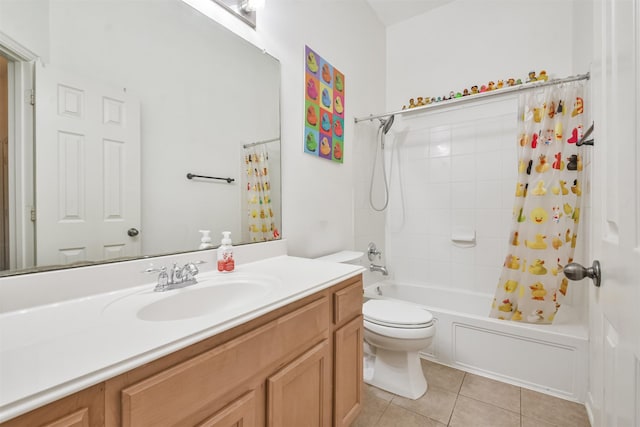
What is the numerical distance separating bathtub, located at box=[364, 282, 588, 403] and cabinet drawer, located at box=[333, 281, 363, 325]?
0.94m

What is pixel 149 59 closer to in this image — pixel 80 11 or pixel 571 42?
pixel 80 11

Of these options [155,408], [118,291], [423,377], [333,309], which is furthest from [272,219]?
[423,377]

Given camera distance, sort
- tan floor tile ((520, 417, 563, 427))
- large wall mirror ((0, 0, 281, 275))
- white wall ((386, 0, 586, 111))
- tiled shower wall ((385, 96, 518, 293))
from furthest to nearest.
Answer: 1. tiled shower wall ((385, 96, 518, 293))
2. white wall ((386, 0, 586, 111))
3. tan floor tile ((520, 417, 563, 427))
4. large wall mirror ((0, 0, 281, 275))

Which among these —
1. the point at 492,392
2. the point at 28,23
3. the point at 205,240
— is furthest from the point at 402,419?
the point at 28,23

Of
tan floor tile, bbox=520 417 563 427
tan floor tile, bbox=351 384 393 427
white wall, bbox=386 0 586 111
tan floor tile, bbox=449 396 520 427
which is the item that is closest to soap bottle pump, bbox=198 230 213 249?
tan floor tile, bbox=351 384 393 427

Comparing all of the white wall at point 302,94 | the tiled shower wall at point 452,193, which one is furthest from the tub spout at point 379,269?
the tiled shower wall at point 452,193

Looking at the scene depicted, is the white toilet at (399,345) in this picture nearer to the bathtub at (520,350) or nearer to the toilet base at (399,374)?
the toilet base at (399,374)

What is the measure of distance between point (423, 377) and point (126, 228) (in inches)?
69.3

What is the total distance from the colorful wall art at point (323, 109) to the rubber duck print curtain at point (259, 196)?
14.6 inches

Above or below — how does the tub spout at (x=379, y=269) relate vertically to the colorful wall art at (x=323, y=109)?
below

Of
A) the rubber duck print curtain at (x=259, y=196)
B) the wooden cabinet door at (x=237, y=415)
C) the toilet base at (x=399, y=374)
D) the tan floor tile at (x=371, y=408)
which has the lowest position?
the tan floor tile at (x=371, y=408)

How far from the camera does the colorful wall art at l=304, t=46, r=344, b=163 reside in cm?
174

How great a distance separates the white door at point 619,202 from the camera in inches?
20.1

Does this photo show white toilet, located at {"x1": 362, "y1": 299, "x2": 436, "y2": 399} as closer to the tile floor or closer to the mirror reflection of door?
the tile floor
